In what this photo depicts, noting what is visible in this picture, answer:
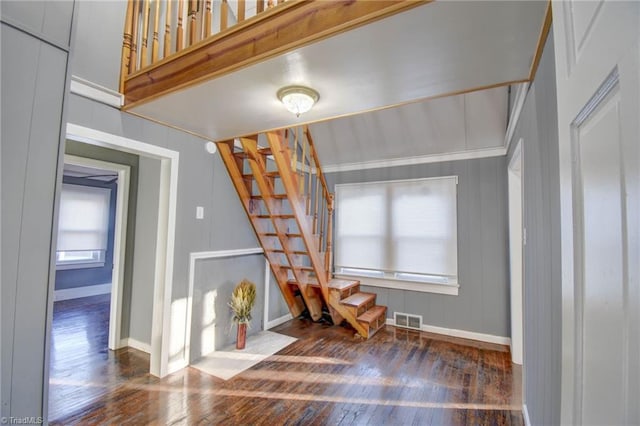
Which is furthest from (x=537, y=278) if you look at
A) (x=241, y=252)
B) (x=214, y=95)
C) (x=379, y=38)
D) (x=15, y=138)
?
(x=241, y=252)

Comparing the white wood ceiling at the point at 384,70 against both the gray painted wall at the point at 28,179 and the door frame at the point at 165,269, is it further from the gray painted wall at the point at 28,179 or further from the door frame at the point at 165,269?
the gray painted wall at the point at 28,179

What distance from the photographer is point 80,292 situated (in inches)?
206

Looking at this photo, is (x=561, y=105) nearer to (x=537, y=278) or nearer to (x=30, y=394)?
(x=537, y=278)

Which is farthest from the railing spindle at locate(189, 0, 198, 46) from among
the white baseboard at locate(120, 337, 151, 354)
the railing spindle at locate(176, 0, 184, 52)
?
the white baseboard at locate(120, 337, 151, 354)

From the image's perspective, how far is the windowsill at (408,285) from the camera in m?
3.62

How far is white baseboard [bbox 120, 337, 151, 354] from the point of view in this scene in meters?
3.12

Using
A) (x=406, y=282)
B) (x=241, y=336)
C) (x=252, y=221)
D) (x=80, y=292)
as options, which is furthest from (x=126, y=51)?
(x=80, y=292)

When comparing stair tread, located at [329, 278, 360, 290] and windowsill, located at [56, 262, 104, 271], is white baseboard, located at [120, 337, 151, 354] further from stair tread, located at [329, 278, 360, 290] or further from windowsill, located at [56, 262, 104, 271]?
windowsill, located at [56, 262, 104, 271]

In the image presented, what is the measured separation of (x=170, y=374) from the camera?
2576 mm

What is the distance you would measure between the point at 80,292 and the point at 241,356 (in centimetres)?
421

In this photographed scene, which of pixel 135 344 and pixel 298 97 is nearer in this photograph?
pixel 298 97

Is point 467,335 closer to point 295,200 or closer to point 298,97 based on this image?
point 295,200

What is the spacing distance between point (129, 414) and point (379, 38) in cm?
283

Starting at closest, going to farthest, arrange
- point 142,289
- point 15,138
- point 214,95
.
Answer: point 15,138 < point 214,95 < point 142,289
